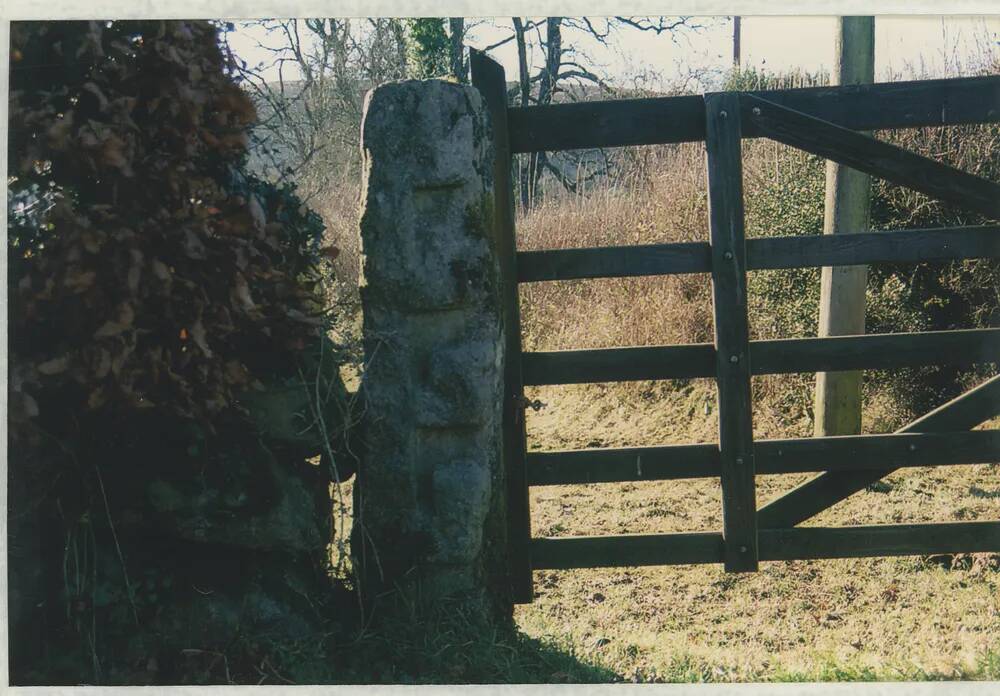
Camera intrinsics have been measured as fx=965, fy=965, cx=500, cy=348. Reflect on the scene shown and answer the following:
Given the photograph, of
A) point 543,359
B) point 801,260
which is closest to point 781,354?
point 801,260

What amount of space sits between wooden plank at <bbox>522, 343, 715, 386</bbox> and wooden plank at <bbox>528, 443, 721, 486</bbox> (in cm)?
33

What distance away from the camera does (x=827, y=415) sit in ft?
22.8

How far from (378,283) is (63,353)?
1.21m

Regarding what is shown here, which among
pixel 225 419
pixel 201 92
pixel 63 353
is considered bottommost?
pixel 225 419

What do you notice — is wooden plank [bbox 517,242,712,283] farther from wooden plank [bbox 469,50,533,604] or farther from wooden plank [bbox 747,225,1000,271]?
wooden plank [bbox 747,225,1000,271]

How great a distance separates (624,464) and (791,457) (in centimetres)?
76

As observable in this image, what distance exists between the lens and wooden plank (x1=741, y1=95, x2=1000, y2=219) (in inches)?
168

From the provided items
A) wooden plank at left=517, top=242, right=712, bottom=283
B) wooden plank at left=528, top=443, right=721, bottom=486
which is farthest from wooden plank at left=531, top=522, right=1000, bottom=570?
wooden plank at left=517, top=242, right=712, bottom=283

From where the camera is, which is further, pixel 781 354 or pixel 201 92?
pixel 781 354

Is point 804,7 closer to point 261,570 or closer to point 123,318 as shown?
point 123,318

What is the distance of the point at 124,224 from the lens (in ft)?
10.8

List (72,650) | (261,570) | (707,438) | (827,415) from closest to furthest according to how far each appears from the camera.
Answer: (72,650) → (261,570) → (827,415) → (707,438)

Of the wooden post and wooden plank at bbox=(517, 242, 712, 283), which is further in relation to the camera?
the wooden post

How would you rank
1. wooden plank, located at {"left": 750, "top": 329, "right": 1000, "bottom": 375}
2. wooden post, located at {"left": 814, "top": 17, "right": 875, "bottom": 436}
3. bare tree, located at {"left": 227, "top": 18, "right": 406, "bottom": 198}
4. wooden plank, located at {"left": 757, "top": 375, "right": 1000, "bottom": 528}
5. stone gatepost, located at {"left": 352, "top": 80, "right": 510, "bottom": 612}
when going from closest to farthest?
stone gatepost, located at {"left": 352, "top": 80, "right": 510, "bottom": 612}, wooden plank, located at {"left": 750, "top": 329, "right": 1000, "bottom": 375}, wooden plank, located at {"left": 757, "top": 375, "right": 1000, "bottom": 528}, wooden post, located at {"left": 814, "top": 17, "right": 875, "bottom": 436}, bare tree, located at {"left": 227, "top": 18, "right": 406, "bottom": 198}
